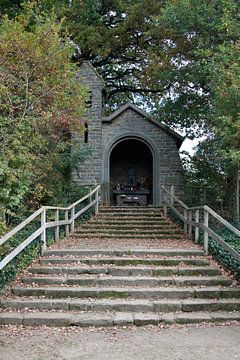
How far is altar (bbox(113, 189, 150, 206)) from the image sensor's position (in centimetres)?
1617

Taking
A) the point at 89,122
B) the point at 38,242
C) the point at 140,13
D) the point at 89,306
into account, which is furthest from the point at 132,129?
the point at 89,306

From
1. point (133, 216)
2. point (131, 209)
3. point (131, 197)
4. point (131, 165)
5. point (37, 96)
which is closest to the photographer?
point (37, 96)

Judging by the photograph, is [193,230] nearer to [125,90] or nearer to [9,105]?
[9,105]

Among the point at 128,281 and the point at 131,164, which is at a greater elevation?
the point at 131,164

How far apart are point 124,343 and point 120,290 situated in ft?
4.88

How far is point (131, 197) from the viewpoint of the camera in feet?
53.2

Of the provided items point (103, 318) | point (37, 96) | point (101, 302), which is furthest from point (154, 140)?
point (103, 318)

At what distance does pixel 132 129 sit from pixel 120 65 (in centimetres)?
537

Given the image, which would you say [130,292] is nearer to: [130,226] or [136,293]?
[136,293]

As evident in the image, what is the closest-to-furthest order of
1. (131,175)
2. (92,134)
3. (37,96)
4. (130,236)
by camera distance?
(37,96), (130,236), (92,134), (131,175)

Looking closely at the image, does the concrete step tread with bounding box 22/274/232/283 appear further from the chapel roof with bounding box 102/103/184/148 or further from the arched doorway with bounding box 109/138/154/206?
the arched doorway with bounding box 109/138/154/206

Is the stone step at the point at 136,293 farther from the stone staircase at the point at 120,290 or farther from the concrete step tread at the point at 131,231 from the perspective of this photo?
the concrete step tread at the point at 131,231

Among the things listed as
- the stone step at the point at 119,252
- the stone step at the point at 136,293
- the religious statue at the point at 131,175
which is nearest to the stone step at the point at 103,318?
the stone step at the point at 136,293

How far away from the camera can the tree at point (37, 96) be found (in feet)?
29.3
